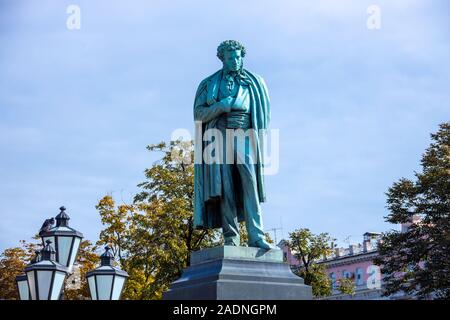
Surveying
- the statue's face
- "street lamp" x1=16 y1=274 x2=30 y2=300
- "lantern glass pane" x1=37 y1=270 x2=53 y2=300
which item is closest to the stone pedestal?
"lantern glass pane" x1=37 y1=270 x2=53 y2=300

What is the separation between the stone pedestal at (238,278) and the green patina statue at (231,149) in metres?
0.61

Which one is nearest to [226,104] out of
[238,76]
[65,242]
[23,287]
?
[238,76]

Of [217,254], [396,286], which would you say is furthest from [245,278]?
[396,286]

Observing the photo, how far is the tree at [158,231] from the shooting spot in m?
36.5

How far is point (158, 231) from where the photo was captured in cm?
3756

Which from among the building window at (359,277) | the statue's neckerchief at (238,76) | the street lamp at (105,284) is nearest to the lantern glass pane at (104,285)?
the street lamp at (105,284)

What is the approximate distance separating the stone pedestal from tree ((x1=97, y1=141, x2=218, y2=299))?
81.4 ft

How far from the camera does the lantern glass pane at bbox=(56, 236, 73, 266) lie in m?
12.3

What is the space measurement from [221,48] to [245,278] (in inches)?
149

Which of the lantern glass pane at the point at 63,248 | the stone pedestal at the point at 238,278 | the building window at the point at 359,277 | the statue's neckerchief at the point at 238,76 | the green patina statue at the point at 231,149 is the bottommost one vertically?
the stone pedestal at the point at 238,278

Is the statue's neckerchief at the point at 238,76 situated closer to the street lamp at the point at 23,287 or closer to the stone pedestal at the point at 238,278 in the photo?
the stone pedestal at the point at 238,278

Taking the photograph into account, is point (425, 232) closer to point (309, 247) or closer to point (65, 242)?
point (309, 247)

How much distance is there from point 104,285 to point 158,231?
25.9 meters
